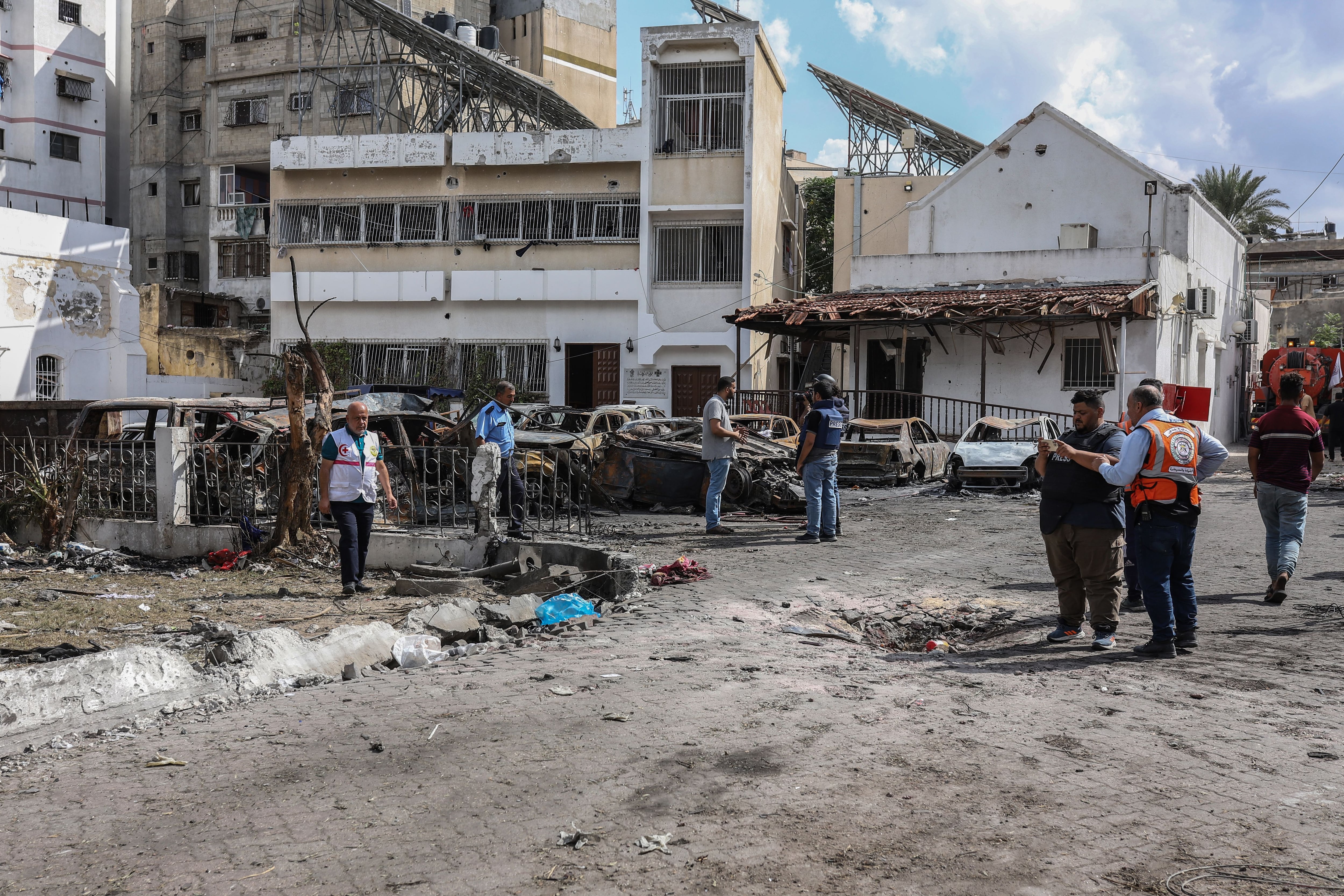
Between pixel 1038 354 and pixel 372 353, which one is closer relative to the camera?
pixel 1038 354

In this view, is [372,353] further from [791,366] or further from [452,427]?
[452,427]

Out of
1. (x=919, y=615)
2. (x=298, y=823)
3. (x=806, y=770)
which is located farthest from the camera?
(x=919, y=615)

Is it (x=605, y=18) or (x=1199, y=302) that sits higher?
(x=605, y=18)

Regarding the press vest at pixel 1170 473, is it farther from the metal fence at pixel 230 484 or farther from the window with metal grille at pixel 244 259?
the window with metal grille at pixel 244 259

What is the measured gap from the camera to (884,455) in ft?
61.6

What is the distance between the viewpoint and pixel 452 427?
1384 cm

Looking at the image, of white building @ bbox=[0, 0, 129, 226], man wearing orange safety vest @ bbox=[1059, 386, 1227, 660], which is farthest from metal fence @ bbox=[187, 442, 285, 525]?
white building @ bbox=[0, 0, 129, 226]

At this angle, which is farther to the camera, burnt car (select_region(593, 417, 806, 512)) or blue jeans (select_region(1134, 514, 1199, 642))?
burnt car (select_region(593, 417, 806, 512))

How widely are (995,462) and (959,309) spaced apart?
533 cm

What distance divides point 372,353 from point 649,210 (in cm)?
957

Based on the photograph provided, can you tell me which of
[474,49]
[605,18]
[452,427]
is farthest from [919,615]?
[605,18]

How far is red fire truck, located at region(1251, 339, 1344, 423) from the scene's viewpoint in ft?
95.4

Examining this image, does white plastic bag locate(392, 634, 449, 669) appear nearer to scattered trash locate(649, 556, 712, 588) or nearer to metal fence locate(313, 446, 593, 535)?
scattered trash locate(649, 556, 712, 588)

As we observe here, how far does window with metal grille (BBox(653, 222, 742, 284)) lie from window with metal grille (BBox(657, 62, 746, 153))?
2.14 m
